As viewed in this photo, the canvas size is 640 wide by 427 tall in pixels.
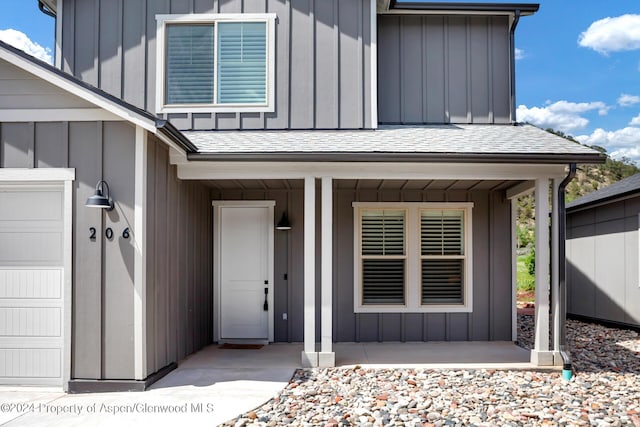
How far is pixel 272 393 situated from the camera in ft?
15.9

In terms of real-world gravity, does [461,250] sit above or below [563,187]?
below

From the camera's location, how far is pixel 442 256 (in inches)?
298

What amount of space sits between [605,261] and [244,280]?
699 centimetres

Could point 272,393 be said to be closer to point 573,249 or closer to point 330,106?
point 330,106

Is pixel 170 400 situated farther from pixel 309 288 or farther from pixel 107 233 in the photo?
pixel 309 288

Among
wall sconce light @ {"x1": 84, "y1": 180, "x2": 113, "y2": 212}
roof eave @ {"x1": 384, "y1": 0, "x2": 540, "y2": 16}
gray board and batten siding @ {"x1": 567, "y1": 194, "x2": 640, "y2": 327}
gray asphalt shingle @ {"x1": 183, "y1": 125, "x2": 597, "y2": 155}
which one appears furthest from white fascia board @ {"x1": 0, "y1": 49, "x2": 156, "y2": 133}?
gray board and batten siding @ {"x1": 567, "y1": 194, "x2": 640, "y2": 327}

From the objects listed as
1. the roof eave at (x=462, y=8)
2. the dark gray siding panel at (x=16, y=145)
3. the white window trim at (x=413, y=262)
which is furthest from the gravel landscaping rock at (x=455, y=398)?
the roof eave at (x=462, y=8)

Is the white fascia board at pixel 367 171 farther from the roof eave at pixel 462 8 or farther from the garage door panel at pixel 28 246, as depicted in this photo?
the roof eave at pixel 462 8

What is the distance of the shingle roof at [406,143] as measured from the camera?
18.5 ft

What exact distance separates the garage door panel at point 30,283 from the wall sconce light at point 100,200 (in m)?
0.89

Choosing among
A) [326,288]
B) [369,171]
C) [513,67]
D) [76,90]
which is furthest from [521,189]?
[76,90]

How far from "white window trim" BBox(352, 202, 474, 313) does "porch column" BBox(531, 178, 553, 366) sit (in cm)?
156

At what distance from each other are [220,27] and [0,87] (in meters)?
3.20

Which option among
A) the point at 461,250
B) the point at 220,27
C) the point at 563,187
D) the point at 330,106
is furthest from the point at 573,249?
the point at 220,27
